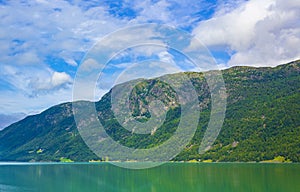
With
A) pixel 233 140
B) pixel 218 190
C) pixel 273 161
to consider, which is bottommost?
pixel 218 190

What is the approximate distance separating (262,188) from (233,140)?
153 m

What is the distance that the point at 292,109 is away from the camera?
639 ft

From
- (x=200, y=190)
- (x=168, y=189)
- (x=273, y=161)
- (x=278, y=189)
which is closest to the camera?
(x=278, y=189)

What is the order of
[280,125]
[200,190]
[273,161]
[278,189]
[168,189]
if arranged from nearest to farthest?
[278,189] < [200,190] < [168,189] < [273,161] < [280,125]

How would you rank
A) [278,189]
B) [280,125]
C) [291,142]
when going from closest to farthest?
[278,189] < [291,142] < [280,125]

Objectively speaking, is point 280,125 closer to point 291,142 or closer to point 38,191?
point 291,142

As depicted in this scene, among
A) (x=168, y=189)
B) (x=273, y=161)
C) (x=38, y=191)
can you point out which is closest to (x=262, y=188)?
(x=168, y=189)

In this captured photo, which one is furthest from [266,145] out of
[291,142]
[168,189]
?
[168,189]

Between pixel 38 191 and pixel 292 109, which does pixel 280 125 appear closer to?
pixel 292 109

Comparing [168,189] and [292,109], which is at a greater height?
[292,109]

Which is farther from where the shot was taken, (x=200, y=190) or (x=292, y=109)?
(x=292, y=109)

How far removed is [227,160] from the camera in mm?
180250

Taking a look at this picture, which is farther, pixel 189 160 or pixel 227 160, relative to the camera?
pixel 189 160

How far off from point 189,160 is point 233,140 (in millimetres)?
25059
